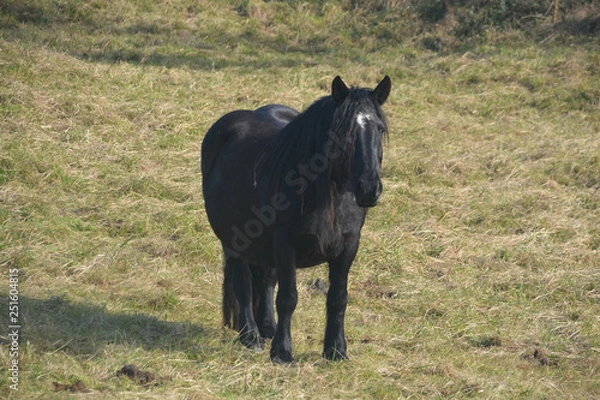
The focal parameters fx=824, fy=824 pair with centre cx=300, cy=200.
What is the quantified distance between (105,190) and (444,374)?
4266 mm

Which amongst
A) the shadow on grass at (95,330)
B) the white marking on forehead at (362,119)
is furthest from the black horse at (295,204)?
the shadow on grass at (95,330)

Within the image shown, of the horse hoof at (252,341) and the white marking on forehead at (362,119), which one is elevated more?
the white marking on forehead at (362,119)

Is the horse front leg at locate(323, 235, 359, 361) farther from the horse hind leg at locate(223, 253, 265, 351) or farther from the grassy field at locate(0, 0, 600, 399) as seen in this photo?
the horse hind leg at locate(223, 253, 265, 351)

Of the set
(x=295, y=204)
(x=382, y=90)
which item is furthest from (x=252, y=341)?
(x=382, y=90)

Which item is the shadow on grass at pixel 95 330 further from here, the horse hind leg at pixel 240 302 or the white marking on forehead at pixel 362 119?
the white marking on forehead at pixel 362 119

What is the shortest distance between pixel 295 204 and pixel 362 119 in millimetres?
678

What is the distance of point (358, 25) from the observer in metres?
15.4

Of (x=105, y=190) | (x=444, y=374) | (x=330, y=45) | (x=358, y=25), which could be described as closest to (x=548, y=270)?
(x=444, y=374)

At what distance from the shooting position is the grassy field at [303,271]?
493cm

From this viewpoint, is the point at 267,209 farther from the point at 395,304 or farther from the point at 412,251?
the point at 412,251

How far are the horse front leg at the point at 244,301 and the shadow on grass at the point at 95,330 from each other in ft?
0.67

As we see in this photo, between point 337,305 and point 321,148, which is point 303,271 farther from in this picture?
point 321,148

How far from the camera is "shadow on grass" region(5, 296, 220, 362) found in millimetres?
4750

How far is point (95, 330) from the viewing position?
5094mm
